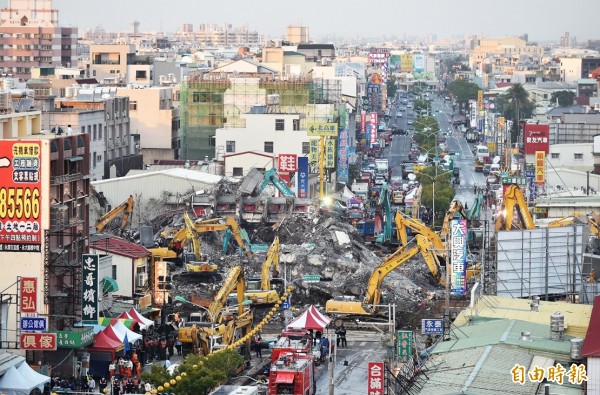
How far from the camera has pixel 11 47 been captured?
6112 inches

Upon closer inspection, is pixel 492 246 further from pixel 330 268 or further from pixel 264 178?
pixel 264 178

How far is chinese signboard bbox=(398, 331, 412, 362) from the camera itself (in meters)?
43.9

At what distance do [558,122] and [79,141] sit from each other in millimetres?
63998

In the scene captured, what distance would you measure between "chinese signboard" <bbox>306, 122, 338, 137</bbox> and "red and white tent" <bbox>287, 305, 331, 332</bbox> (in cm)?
3844

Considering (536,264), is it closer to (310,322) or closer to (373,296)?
(310,322)

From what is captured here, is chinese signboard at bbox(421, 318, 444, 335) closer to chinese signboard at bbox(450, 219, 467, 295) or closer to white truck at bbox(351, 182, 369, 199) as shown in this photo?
chinese signboard at bbox(450, 219, 467, 295)

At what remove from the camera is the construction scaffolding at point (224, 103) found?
101 m

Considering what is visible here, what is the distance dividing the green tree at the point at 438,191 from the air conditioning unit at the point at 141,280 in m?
32.5

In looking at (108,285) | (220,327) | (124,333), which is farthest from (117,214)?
(124,333)

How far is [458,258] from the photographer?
55438 mm

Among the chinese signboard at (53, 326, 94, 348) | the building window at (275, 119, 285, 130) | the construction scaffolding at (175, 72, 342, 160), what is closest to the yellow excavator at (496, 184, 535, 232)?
the chinese signboard at (53, 326, 94, 348)

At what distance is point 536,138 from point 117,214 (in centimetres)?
3611

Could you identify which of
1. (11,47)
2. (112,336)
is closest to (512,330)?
(112,336)

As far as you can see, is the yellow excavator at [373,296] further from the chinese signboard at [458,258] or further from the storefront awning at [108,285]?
the storefront awning at [108,285]
